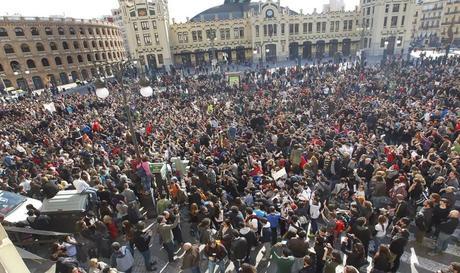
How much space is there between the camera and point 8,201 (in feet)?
27.5

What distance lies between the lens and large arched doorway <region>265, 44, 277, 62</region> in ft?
167

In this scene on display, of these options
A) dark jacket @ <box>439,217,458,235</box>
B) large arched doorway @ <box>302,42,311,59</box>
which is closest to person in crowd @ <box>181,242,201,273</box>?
dark jacket @ <box>439,217,458,235</box>

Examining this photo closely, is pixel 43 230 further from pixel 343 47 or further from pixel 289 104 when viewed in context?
pixel 343 47

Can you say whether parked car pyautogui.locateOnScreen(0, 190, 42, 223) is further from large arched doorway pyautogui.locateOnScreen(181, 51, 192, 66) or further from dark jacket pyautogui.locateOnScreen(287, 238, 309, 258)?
large arched doorway pyautogui.locateOnScreen(181, 51, 192, 66)

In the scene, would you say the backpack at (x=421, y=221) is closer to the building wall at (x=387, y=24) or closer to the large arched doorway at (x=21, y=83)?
the building wall at (x=387, y=24)

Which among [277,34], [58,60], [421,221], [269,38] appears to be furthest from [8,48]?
[421,221]

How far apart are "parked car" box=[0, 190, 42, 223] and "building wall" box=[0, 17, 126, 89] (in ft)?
117

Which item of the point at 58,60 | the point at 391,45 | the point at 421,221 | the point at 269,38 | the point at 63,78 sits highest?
the point at 269,38

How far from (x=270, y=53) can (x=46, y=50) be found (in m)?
39.6

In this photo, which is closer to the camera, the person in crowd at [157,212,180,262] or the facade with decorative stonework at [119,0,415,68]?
the person in crowd at [157,212,180,262]

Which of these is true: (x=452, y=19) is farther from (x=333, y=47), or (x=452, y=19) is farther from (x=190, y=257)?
(x=190, y=257)

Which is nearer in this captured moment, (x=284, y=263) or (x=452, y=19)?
(x=284, y=263)

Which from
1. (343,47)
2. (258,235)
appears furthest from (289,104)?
(343,47)

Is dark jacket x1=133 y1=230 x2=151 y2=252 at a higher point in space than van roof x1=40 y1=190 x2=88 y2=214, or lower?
lower
